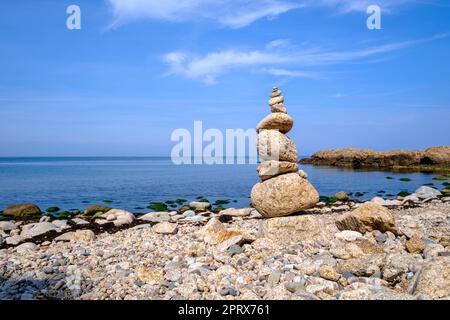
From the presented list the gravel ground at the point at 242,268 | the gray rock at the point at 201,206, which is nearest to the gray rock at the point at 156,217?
the gray rock at the point at 201,206

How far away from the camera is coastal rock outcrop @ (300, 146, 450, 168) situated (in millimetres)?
63438

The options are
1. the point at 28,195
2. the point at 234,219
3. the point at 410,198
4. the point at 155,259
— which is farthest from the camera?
the point at 28,195

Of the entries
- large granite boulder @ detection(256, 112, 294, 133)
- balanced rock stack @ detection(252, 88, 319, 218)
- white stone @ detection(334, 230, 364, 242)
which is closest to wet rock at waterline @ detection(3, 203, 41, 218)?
balanced rock stack @ detection(252, 88, 319, 218)

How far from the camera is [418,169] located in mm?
60562

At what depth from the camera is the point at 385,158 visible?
71625 mm

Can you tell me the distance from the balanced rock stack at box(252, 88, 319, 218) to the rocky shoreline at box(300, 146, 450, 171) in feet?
188

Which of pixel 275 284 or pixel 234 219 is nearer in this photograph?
pixel 275 284

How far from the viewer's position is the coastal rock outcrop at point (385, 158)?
6344cm

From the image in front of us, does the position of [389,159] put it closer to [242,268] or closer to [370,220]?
[370,220]

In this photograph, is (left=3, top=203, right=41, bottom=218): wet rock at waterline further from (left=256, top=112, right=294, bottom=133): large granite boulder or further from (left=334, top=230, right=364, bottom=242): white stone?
(left=334, top=230, right=364, bottom=242): white stone
